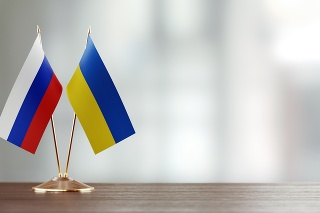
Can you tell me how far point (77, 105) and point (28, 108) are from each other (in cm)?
11

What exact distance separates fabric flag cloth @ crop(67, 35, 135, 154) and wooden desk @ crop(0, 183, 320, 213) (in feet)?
0.41

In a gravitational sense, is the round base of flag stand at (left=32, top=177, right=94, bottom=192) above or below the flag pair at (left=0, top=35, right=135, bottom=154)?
below

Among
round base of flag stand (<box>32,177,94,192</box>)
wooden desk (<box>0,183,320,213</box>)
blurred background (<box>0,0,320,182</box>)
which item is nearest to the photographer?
wooden desk (<box>0,183,320,213</box>)

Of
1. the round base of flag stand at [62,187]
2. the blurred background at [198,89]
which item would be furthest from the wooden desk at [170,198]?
the blurred background at [198,89]

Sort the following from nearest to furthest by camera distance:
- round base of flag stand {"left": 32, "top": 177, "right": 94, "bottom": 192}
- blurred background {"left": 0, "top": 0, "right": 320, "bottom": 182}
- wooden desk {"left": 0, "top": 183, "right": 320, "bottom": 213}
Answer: wooden desk {"left": 0, "top": 183, "right": 320, "bottom": 213}, round base of flag stand {"left": 32, "top": 177, "right": 94, "bottom": 192}, blurred background {"left": 0, "top": 0, "right": 320, "bottom": 182}

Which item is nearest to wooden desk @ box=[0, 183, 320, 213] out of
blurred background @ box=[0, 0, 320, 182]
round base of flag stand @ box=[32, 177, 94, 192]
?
round base of flag stand @ box=[32, 177, 94, 192]

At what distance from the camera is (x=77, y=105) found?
1.66 m

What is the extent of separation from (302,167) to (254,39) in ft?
2.87

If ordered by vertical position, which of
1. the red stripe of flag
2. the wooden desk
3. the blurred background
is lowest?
the wooden desk

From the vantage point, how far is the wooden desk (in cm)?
126

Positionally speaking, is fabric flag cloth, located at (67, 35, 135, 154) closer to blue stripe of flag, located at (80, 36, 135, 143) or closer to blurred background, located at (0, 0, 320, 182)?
blue stripe of flag, located at (80, 36, 135, 143)

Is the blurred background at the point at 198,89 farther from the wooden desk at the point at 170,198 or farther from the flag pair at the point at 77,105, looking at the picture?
the flag pair at the point at 77,105

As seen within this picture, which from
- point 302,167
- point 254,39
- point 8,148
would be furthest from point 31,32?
point 302,167

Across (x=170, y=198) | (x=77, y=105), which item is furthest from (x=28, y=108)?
(x=170, y=198)
